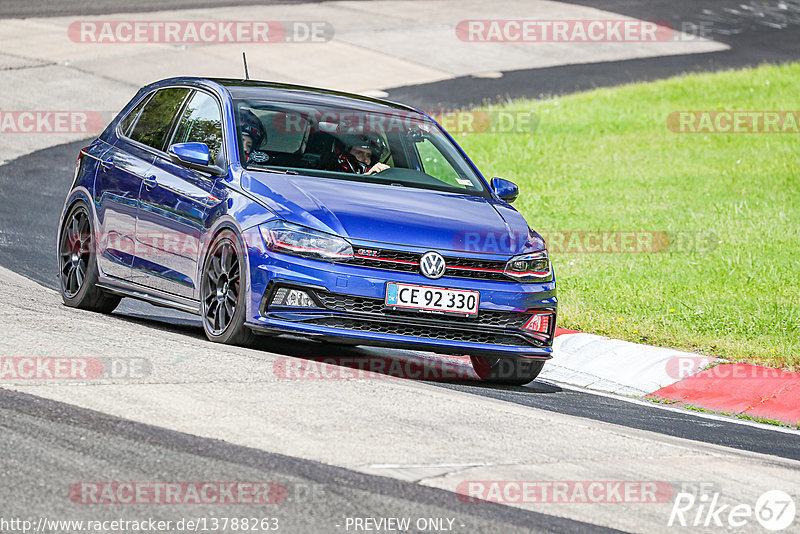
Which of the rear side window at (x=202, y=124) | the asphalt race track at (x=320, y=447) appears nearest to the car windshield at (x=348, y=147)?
the rear side window at (x=202, y=124)

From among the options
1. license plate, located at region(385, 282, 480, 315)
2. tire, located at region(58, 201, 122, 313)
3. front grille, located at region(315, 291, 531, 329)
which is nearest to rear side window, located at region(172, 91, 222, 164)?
tire, located at region(58, 201, 122, 313)

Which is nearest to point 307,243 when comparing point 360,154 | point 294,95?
point 360,154

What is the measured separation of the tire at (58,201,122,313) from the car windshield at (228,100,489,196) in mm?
1724

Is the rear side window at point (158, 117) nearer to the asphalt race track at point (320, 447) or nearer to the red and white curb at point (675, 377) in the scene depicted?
the asphalt race track at point (320, 447)

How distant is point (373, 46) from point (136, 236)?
61.6ft

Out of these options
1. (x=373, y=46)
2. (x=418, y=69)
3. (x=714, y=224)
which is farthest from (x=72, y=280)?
(x=373, y=46)

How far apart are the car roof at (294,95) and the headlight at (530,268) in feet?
6.27

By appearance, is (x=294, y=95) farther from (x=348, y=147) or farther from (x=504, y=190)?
(x=504, y=190)

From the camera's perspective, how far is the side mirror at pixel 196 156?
27.6 ft

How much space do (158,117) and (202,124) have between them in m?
0.73

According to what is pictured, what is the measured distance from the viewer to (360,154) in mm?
9016

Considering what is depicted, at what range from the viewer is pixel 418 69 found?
25.6 metres

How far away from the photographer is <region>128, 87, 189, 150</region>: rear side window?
948cm

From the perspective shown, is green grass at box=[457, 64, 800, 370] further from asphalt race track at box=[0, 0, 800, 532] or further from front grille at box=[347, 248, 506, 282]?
front grille at box=[347, 248, 506, 282]
